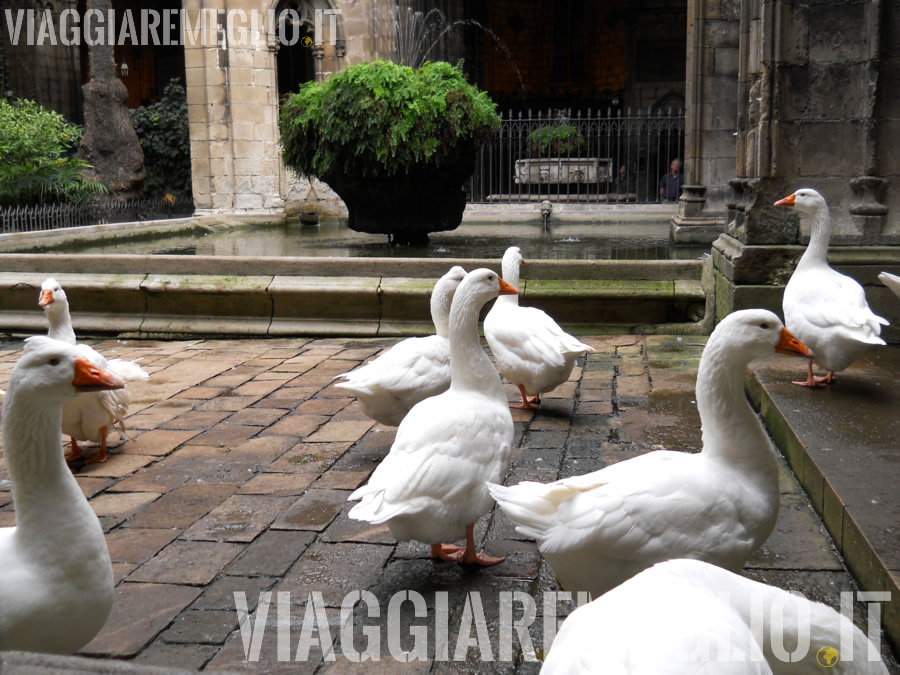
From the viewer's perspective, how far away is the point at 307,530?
11.1ft

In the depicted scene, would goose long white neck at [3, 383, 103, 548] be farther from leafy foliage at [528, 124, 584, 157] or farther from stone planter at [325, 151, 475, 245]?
leafy foliage at [528, 124, 584, 157]

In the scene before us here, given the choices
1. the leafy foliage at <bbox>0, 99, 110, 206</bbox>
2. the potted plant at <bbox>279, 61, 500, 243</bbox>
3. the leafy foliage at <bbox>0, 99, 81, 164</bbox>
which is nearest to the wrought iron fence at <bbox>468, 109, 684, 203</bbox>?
the potted plant at <bbox>279, 61, 500, 243</bbox>

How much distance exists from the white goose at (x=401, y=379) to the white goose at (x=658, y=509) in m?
1.70

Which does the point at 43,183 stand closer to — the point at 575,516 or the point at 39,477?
the point at 39,477

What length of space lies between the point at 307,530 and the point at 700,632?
7.03 ft

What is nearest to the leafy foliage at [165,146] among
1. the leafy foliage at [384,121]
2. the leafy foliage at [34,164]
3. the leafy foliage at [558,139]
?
the leafy foliage at [34,164]

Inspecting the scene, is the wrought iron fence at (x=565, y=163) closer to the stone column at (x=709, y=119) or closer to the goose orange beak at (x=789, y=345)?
the stone column at (x=709, y=119)

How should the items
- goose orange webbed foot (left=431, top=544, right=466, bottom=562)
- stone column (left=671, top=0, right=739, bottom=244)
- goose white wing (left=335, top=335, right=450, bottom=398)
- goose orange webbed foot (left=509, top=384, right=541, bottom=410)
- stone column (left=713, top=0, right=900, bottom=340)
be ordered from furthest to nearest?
stone column (left=671, top=0, right=739, bottom=244) < stone column (left=713, top=0, right=900, bottom=340) < goose orange webbed foot (left=509, top=384, right=541, bottom=410) < goose white wing (left=335, top=335, right=450, bottom=398) < goose orange webbed foot (left=431, top=544, right=466, bottom=562)

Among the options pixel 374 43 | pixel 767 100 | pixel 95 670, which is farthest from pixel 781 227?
pixel 374 43

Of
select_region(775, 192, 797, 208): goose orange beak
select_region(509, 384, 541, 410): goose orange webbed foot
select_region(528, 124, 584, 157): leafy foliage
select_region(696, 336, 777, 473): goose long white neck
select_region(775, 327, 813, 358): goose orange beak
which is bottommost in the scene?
select_region(509, 384, 541, 410): goose orange webbed foot

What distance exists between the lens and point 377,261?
736 centimetres

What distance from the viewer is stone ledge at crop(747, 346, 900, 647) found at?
2666 millimetres

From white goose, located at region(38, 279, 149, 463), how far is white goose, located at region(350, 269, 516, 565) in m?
1.77

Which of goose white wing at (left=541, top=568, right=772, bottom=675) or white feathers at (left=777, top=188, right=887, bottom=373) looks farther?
white feathers at (left=777, top=188, right=887, bottom=373)
